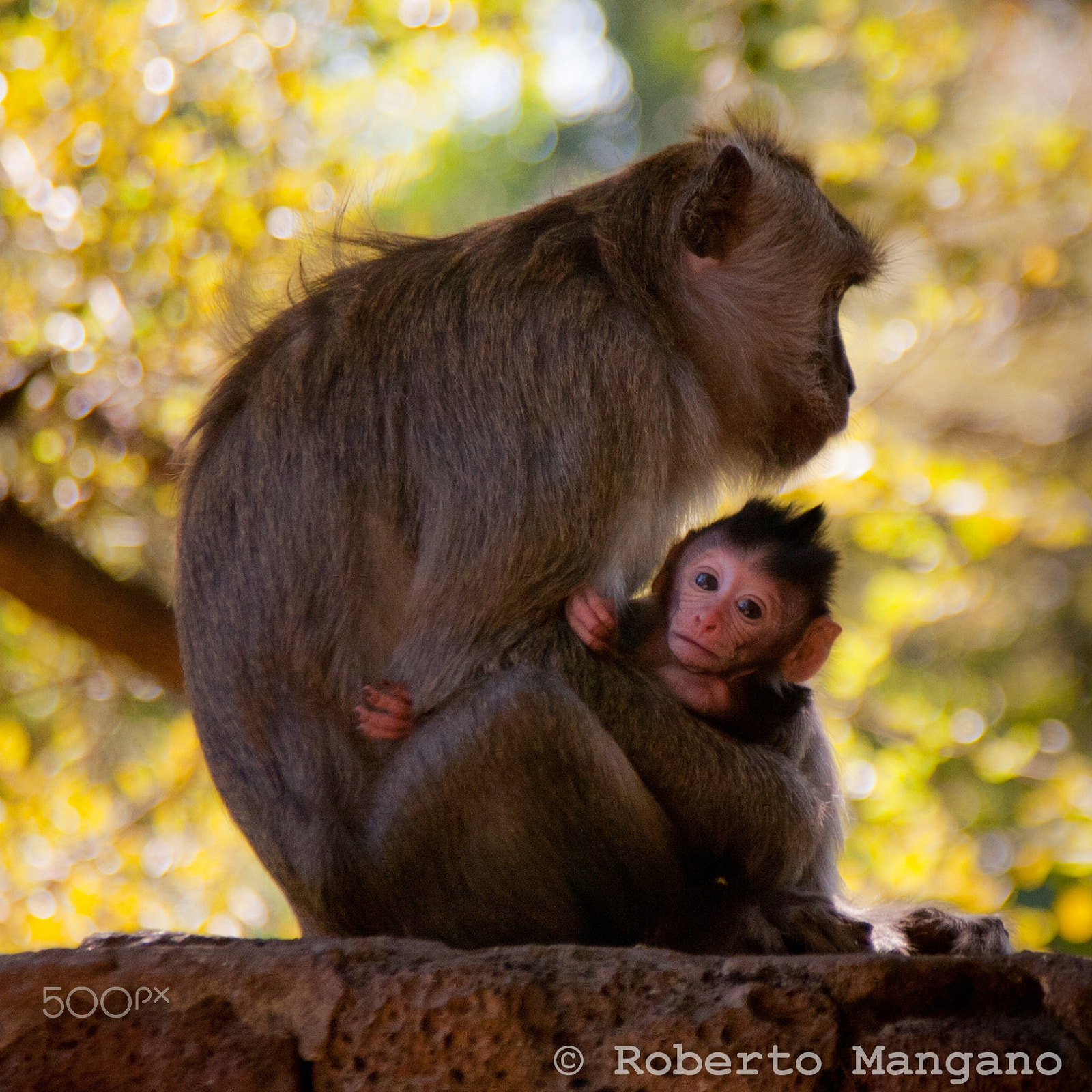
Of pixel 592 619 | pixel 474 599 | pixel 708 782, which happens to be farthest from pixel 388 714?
pixel 708 782

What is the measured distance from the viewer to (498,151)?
16.5m

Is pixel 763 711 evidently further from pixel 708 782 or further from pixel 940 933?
pixel 940 933

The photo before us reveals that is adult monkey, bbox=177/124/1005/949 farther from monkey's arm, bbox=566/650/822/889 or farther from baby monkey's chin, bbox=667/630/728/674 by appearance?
baby monkey's chin, bbox=667/630/728/674

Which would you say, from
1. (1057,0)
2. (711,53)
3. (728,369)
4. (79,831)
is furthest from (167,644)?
(1057,0)

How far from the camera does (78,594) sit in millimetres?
6090

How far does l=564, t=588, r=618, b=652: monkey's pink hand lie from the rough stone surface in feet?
2.87

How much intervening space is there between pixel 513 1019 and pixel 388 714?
3.24 feet

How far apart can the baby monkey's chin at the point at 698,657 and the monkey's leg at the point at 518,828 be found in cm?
45

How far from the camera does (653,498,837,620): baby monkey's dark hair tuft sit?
12.2 ft

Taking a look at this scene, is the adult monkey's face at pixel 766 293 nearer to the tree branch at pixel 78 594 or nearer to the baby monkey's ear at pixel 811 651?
the baby monkey's ear at pixel 811 651

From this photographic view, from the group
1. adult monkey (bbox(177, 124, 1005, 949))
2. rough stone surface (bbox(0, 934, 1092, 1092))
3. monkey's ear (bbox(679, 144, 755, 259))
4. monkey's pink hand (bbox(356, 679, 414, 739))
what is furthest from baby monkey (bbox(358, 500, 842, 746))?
rough stone surface (bbox(0, 934, 1092, 1092))

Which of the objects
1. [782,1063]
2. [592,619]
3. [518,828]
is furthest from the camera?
[592,619]

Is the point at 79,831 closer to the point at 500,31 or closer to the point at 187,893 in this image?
the point at 187,893

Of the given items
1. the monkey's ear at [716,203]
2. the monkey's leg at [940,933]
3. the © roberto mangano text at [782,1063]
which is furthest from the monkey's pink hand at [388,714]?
the monkey's ear at [716,203]
